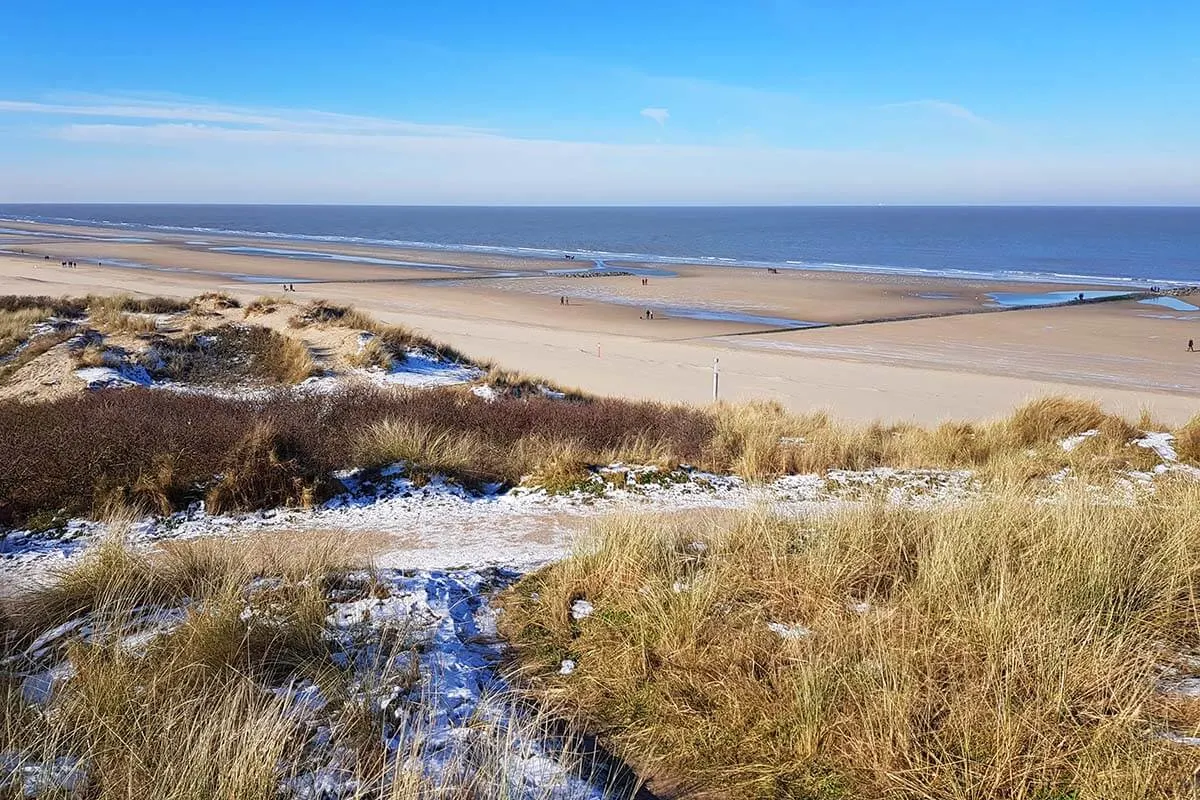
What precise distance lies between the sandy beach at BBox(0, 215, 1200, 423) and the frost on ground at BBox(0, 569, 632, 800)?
1487 cm

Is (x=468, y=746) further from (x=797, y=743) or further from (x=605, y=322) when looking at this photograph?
(x=605, y=322)

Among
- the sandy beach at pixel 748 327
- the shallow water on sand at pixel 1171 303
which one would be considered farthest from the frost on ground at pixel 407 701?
the shallow water on sand at pixel 1171 303

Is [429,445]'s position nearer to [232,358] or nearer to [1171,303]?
[232,358]

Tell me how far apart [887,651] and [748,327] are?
31797mm

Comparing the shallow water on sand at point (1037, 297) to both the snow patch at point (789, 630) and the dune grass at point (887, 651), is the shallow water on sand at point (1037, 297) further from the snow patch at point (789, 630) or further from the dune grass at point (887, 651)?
the snow patch at point (789, 630)

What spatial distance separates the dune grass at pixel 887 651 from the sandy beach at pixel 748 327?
13099mm

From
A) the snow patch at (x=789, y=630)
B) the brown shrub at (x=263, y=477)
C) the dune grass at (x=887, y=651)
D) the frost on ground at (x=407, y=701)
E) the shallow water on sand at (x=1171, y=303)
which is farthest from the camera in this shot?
the shallow water on sand at (x=1171, y=303)

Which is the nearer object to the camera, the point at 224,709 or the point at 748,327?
the point at 224,709

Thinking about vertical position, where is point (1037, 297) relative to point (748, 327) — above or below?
above

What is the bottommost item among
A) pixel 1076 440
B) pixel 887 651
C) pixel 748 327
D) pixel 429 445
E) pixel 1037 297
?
pixel 748 327

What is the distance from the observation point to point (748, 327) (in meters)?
35.4

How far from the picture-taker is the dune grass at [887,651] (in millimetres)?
3631

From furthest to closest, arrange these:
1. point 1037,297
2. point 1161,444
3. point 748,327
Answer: point 1037,297 → point 748,327 → point 1161,444

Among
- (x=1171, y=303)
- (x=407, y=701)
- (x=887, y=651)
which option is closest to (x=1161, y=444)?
(x=887, y=651)
